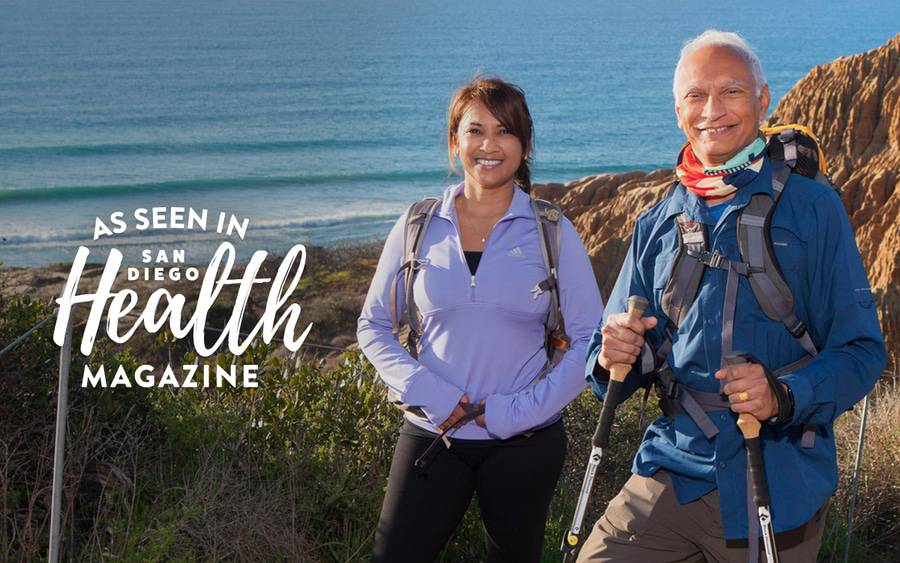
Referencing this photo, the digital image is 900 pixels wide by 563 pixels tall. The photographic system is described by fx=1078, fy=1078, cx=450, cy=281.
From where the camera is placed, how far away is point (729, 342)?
2811 millimetres

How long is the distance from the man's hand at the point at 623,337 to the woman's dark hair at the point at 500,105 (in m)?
1.07

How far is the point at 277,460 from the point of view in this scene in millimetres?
5277

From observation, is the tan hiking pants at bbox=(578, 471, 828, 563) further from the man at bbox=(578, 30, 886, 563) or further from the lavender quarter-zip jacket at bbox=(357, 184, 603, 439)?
the lavender quarter-zip jacket at bbox=(357, 184, 603, 439)

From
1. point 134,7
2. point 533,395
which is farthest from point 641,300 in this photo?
point 134,7

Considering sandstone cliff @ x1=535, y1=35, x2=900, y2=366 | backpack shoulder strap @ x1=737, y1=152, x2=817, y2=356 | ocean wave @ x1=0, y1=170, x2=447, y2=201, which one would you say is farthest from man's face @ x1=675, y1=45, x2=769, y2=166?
ocean wave @ x1=0, y1=170, x2=447, y2=201

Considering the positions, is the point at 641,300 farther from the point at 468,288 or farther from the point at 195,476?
the point at 195,476

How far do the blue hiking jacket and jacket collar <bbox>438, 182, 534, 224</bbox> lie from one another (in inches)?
31.3

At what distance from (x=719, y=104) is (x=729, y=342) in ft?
2.19

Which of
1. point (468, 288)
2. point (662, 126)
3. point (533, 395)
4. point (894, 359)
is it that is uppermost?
point (662, 126)

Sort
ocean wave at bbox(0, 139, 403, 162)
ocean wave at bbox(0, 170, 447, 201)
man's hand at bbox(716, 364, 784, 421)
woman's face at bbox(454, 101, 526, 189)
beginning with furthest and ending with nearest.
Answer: ocean wave at bbox(0, 139, 403, 162) < ocean wave at bbox(0, 170, 447, 201) < woman's face at bbox(454, 101, 526, 189) < man's hand at bbox(716, 364, 784, 421)

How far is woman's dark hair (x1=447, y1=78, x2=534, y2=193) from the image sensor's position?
3.80m

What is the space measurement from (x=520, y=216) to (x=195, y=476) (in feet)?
7.09

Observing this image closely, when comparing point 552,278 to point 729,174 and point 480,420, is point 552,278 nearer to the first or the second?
point 480,420

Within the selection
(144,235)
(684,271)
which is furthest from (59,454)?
(144,235)
